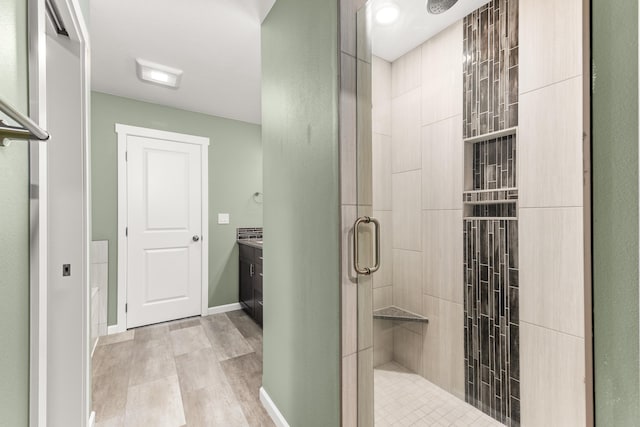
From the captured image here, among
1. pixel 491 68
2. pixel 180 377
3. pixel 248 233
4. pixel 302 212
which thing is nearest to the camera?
pixel 491 68

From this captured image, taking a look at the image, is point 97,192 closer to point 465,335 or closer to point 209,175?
point 209,175

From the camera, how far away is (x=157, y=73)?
8.16 feet

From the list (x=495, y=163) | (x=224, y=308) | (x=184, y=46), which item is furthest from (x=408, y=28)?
(x=224, y=308)

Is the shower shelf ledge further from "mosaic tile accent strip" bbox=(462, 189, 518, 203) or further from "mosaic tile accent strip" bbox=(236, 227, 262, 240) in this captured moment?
"mosaic tile accent strip" bbox=(236, 227, 262, 240)

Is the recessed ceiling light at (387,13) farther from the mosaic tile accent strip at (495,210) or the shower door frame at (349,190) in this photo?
the mosaic tile accent strip at (495,210)

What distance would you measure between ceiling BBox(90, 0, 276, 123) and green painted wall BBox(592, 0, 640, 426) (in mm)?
1768

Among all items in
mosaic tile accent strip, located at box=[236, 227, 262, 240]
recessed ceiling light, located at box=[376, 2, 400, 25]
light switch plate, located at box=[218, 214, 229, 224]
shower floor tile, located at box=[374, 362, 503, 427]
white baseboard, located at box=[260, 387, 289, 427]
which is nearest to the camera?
shower floor tile, located at box=[374, 362, 503, 427]

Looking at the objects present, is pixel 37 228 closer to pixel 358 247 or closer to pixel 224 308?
pixel 358 247

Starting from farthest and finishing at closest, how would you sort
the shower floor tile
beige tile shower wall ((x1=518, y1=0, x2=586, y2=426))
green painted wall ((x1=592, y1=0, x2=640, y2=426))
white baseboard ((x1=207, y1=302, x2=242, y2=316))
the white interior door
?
white baseboard ((x1=207, y1=302, x2=242, y2=316))
the white interior door
the shower floor tile
beige tile shower wall ((x1=518, y1=0, x2=586, y2=426))
green painted wall ((x1=592, y1=0, x2=640, y2=426))

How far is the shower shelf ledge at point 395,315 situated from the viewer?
45.4 inches

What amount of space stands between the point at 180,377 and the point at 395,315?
73.7 inches

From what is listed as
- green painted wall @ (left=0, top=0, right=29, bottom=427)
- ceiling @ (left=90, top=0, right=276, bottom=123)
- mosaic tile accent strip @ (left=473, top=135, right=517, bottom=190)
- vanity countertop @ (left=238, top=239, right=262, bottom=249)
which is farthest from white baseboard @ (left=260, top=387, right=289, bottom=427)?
ceiling @ (left=90, top=0, right=276, bottom=123)

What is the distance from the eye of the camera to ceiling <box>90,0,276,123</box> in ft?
5.77

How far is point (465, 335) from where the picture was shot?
41.3 inches
